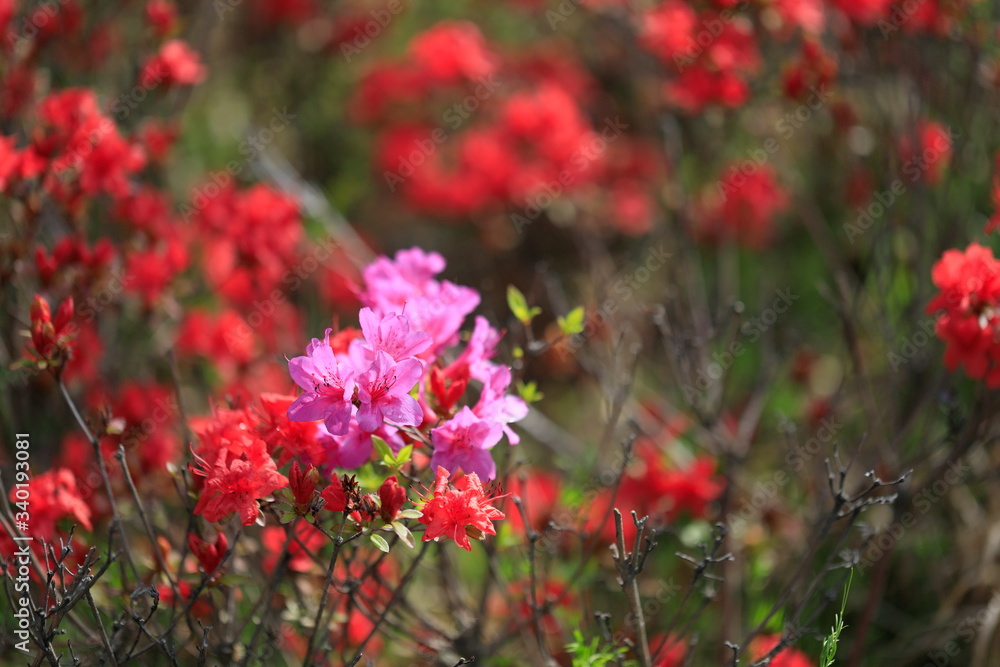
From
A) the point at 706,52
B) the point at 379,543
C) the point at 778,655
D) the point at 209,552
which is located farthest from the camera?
the point at 706,52

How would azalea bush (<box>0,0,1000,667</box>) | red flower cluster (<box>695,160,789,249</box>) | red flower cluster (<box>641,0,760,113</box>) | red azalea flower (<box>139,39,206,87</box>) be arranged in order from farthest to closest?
red flower cluster (<box>695,160,789,249</box>) < red flower cluster (<box>641,0,760,113</box>) < red azalea flower (<box>139,39,206,87</box>) < azalea bush (<box>0,0,1000,667</box>)

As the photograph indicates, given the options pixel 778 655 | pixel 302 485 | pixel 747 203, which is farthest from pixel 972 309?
pixel 747 203

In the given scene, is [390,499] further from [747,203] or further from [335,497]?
[747,203]

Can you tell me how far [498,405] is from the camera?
1513 millimetres

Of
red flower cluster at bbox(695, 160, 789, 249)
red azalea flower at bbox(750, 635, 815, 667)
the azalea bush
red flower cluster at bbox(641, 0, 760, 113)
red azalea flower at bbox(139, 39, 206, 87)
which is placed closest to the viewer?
the azalea bush

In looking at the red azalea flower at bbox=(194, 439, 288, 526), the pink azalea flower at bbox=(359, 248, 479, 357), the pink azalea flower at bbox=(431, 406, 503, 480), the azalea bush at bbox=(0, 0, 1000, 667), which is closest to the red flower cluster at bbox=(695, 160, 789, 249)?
the azalea bush at bbox=(0, 0, 1000, 667)

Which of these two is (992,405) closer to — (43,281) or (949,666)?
(949,666)

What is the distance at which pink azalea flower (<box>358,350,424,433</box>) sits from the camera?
1375 mm

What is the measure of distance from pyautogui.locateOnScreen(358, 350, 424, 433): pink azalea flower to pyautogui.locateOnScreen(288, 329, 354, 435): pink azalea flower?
3 cm

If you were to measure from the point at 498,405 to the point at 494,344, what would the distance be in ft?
0.62

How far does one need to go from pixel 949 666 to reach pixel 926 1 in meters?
2.18

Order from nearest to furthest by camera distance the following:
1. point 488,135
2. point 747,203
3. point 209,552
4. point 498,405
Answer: point 498,405
point 209,552
point 747,203
point 488,135

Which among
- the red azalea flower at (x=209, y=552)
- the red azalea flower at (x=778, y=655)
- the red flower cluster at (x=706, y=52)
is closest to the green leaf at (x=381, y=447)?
the red azalea flower at (x=209, y=552)

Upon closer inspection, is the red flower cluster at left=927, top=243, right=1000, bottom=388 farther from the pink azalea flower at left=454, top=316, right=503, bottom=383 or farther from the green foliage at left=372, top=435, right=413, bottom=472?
the green foliage at left=372, top=435, right=413, bottom=472
